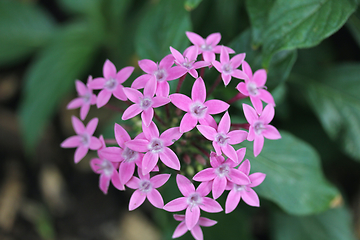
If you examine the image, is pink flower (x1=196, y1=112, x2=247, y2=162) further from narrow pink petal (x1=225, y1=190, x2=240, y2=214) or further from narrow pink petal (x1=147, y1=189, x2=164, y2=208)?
narrow pink petal (x1=147, y1=189, x2=164, y2=208)

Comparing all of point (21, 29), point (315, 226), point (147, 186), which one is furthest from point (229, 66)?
point (21, 29)

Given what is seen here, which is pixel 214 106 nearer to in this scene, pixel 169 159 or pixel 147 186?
pixel 169 159

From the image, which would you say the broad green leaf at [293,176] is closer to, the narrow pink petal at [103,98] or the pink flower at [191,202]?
the pink flower at [191,202]

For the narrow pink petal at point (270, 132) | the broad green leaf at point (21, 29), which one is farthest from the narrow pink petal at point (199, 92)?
the broad green leaf at point (21, 29)

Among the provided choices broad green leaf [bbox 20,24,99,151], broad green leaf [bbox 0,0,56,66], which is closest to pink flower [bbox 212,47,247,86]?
broad green leaf [bbox 20,24,99,151]

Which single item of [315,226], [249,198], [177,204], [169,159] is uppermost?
[169,159]

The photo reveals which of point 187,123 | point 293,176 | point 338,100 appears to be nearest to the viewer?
point 187,123
